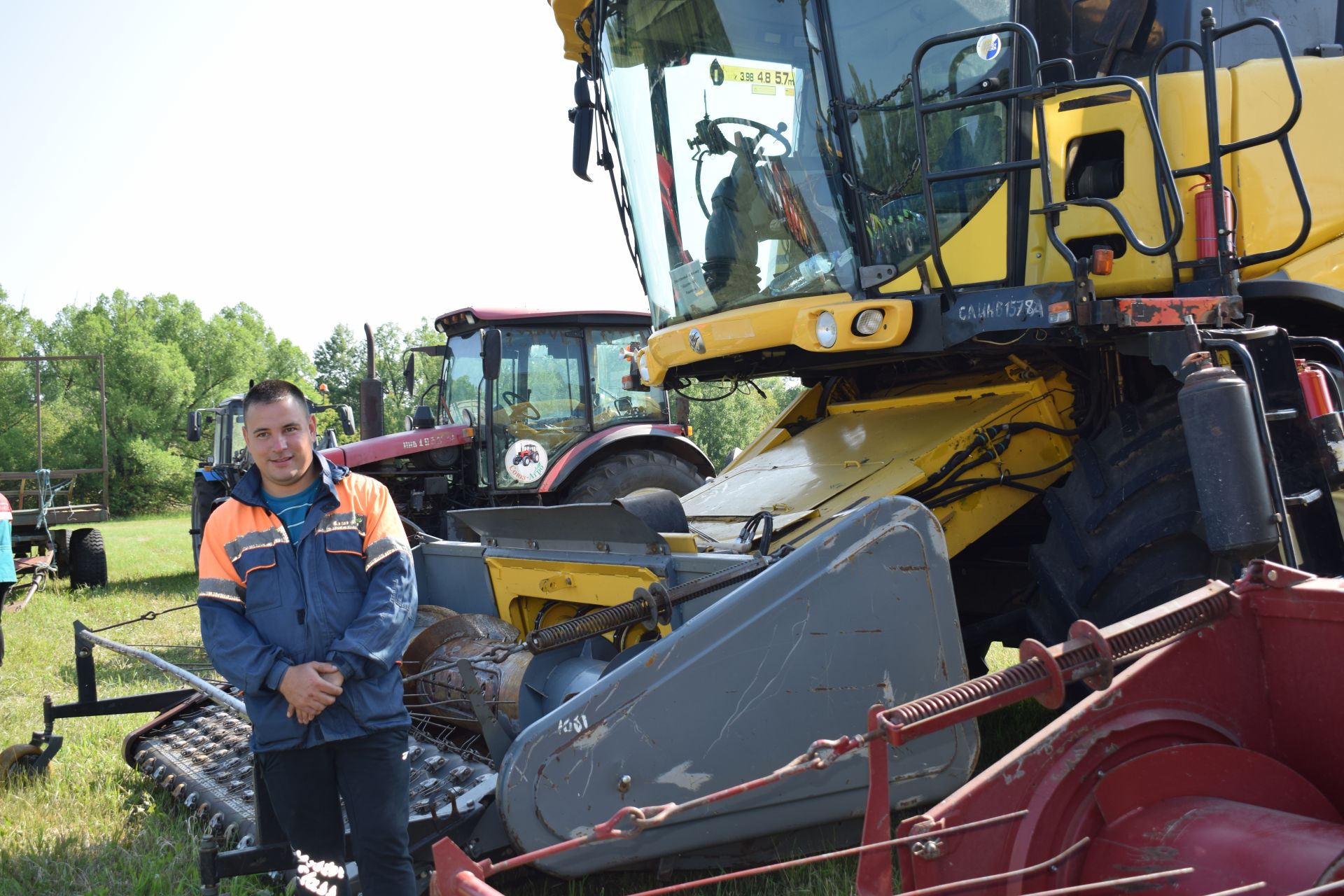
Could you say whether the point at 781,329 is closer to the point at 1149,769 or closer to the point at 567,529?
the point at 567,529

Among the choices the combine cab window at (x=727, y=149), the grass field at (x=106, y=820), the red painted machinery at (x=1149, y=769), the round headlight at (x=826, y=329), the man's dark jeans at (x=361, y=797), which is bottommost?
the grass field at (x=106, y=820)

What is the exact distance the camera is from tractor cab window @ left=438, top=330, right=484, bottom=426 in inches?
348

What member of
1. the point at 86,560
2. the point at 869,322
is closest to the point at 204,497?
the point at 86,560

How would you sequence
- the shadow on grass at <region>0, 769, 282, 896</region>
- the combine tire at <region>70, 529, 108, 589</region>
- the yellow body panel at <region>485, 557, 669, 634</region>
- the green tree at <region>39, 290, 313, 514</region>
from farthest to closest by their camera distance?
1. the green tree at <region>39, 290, 313, 514</region>
2. the combine tire at <region>70, 529, 108, 589</region>
3. the yellow body panel at <region>485, 557, 669, 634</region>
4. the shadow on grass at <region>0, 769, 282, 896</region>

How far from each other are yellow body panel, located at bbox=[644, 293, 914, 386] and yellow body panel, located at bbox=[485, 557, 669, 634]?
0.98 meters

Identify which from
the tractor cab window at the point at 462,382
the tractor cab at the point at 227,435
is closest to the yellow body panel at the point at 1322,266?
the tractor cab window at the point at 462,382

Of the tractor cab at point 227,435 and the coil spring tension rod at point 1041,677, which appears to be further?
the tractor cab at point 227,435

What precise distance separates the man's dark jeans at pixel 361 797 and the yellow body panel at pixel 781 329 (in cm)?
191

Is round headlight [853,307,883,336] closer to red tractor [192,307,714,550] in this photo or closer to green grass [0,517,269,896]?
green grass [0,517,269,896]

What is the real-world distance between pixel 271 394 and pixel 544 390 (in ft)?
20.1

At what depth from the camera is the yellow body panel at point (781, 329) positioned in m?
3.50

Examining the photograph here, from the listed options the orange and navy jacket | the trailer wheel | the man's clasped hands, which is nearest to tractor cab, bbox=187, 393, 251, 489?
the trailer wheel

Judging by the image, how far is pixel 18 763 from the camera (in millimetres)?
4164

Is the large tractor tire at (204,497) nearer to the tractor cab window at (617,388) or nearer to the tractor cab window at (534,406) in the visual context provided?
the tractor cab window at (534,406)
